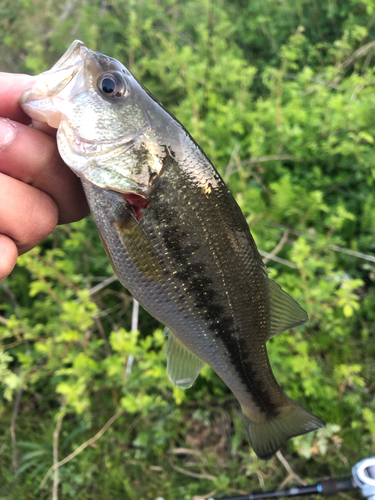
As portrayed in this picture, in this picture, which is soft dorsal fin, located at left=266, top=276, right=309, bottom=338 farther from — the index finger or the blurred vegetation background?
the index finger

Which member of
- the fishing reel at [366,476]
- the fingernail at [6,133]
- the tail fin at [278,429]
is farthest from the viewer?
the fishing reel at [366,476]

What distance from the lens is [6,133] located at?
3.35 ft

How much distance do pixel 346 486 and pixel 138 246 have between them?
6.30 ft

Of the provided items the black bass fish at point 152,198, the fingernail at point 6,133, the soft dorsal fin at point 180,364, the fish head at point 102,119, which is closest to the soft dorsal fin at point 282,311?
the black bass fish at point 152,198

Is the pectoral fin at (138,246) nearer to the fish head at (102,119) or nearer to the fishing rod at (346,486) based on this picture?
the fish head at (102,119)

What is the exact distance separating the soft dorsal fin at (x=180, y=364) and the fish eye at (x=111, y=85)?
3.33ft

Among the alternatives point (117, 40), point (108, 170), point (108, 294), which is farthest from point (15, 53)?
point (108, 170)

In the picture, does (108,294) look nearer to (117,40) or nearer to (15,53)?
(15,53)

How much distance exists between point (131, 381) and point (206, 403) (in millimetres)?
678

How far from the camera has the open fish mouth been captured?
1021 mm

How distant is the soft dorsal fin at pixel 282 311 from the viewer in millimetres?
1285

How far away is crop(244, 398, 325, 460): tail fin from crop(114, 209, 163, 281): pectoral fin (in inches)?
36.3

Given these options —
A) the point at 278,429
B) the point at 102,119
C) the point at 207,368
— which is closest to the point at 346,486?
the point at 278,429

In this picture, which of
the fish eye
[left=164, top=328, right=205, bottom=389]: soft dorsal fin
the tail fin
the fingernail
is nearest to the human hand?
the fingernail
